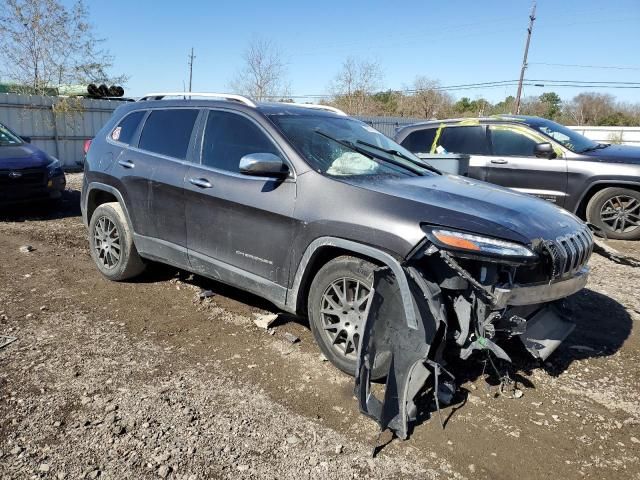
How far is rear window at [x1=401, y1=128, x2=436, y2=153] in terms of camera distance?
343 inches

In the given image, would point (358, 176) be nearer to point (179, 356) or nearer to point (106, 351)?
point (179, 356)

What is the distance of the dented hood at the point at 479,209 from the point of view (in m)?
3.05

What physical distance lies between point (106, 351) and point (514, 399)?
2907 mm

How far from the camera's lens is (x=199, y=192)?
13.8 feet

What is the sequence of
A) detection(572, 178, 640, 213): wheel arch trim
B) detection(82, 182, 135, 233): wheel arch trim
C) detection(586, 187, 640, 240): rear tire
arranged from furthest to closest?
detection(586, 187, 640, 240): rear tire → detection(572, 178, 640, 213): wheel arch trim → detection(82, 182, 135, 233): wheel arch trim

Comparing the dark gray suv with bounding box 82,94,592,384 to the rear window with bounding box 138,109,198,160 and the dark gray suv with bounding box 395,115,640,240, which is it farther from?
the dark gray suv with bounding box 395,115,640,240

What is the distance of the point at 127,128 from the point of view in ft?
16.8

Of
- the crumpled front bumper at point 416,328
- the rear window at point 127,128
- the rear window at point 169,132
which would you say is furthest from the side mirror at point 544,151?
the rear window at point 127,128

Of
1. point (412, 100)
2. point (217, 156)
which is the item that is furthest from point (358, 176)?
point (412, 100)

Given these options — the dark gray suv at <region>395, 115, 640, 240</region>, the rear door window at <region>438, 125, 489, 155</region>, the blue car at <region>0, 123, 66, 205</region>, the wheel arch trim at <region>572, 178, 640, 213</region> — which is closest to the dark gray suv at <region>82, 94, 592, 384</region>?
the blue car at <region>0, 123, 66, 205</region>

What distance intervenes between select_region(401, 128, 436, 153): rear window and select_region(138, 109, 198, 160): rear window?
4850 mm

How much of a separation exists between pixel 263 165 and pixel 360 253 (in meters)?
0.94

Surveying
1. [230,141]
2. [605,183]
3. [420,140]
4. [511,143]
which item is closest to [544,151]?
[511,143]

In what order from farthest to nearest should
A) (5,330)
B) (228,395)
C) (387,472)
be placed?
(5,330) → (228,395) → (387,472)
